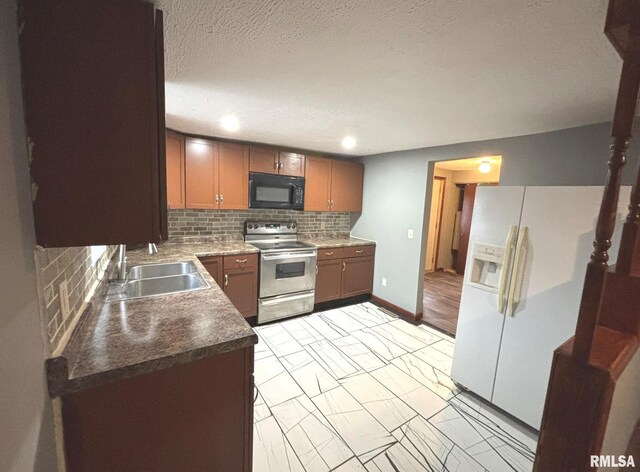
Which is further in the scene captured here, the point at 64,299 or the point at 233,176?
the point at 233,176

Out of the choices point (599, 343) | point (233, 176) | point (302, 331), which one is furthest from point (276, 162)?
point (599, 343)

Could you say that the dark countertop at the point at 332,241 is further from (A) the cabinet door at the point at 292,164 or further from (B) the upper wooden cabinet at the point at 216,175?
(B) the upper wooden cabinet at the point at 216,175

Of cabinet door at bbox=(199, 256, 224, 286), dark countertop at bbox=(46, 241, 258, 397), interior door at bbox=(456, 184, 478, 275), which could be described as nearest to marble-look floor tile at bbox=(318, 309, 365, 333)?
cabinet door at bbox=(199, 256, 224, 286)

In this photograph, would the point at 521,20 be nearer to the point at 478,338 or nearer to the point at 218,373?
the point at 218,373

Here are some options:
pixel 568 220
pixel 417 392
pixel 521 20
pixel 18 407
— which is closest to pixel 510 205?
pixel 568 220

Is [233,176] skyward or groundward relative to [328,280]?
skyward

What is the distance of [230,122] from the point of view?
2.50 meters

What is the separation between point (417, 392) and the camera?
221cm

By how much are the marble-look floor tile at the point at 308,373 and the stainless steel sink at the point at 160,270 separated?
121cm

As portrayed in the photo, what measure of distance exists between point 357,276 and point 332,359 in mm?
1539

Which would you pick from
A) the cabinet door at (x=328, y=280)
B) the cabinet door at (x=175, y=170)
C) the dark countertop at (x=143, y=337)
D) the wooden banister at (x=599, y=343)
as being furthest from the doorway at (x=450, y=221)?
the dark countertop at (x=143, y=337)

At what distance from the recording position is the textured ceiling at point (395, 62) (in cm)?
98

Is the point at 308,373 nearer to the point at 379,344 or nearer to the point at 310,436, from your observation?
the point at 310,436

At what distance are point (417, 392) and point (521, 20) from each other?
2380 mm
